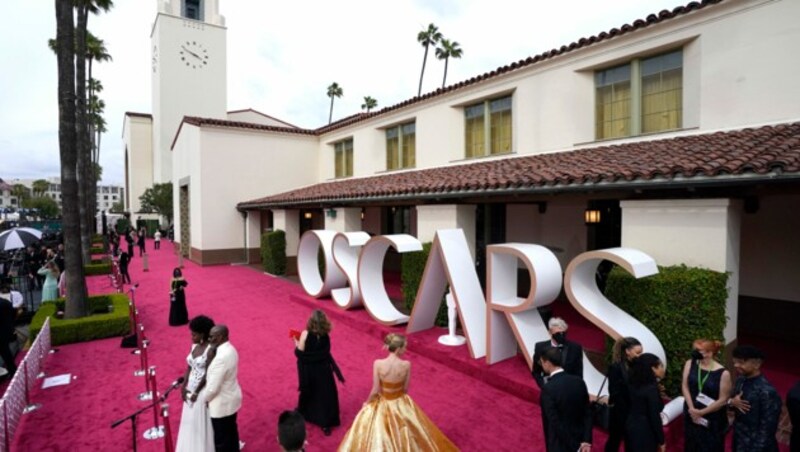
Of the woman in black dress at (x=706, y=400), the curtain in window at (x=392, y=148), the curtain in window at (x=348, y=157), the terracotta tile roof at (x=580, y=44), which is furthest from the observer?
the curtain in window at (x=348, y=157)

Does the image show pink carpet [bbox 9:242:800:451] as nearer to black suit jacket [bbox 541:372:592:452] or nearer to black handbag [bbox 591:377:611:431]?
black handbag [bbox 591:377:611:431]

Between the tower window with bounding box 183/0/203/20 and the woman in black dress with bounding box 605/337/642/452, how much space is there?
168ft

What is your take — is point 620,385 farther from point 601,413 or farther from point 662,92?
point 662,92

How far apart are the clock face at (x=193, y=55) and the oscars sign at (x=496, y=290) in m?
39.4

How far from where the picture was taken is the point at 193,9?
44.2 m

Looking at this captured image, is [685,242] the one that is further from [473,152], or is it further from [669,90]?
[473,152]

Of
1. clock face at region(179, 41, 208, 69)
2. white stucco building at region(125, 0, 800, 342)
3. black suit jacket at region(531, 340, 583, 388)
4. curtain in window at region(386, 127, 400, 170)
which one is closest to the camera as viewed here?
black suit jacket at region(531, 340, 583, 388)

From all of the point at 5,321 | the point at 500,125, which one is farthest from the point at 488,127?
the point at 5,321

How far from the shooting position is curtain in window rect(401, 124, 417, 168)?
17531 mm

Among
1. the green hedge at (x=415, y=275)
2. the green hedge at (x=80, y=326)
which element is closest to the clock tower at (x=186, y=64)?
the green hedge at (x=80, y=326)

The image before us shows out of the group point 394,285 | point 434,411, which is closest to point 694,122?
point 434,411

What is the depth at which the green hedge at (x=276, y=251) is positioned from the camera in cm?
1886

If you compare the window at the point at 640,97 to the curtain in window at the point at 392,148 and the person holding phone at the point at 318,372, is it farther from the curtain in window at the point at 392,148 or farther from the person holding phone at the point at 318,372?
the person holding phone at the point at 318,372

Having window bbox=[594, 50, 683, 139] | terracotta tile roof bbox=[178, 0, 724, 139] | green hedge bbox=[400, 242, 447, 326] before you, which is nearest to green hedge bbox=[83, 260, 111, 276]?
terracotta tile roof bbox=[178, 0, 724, 139]
